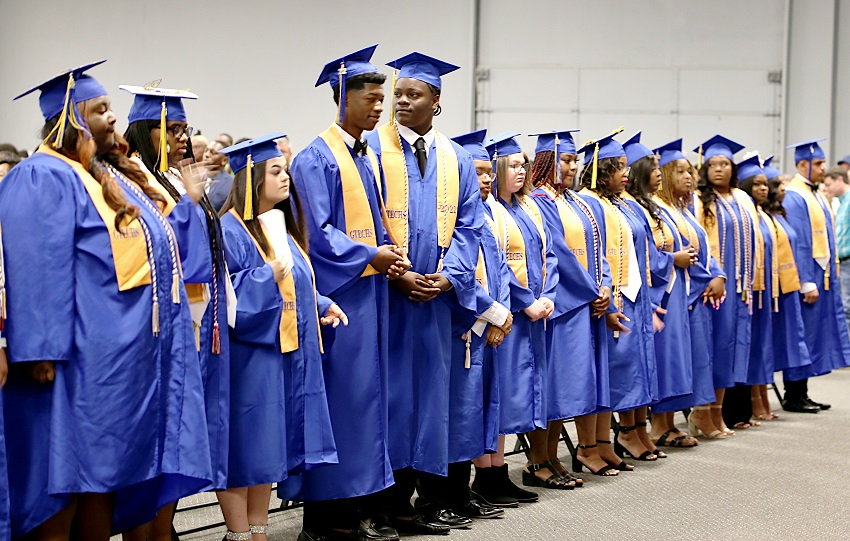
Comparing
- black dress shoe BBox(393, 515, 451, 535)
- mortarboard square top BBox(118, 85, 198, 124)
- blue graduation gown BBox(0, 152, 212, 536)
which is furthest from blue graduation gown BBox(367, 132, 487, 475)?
blue graduation gown BBox(0, 152, 212, 536)

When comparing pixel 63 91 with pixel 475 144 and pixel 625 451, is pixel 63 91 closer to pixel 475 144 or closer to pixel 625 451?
pixel 475 144

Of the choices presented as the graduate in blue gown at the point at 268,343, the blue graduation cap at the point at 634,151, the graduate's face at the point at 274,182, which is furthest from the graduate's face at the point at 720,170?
the graduate's face at the point at 274,182

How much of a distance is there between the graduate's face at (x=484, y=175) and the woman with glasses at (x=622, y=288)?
1.06 metres

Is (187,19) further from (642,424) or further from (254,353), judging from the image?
(254,353)

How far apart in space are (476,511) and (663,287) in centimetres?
223

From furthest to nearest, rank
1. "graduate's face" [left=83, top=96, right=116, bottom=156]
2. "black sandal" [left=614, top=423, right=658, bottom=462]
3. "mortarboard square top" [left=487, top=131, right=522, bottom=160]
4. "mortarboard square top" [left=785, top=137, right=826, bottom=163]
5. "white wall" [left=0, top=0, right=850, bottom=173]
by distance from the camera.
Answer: "white wall" [left=0, top=0, right=850, bottom=173] → "mortarboard square top" [left=785, top=137, right=826, bottom=163] → "black sandal" [left=614, top=423, right=658, bottom=462] → "mortarboard square top" [left=487, top=131, right=522, bottom=160] → "graduate's face" [left=83, top=96, right=116, bottom=156]

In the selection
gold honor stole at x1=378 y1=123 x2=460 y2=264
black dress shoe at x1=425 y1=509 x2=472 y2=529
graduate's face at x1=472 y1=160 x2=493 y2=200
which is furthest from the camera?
graduate's face at x1=472 y1=160 x2=493 y2=200

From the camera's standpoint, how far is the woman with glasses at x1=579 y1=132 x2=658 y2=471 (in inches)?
248

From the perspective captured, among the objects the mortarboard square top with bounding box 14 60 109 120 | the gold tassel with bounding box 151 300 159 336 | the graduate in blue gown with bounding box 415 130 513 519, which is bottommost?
the graduate in blue gown with bounding box 415 130 513 519

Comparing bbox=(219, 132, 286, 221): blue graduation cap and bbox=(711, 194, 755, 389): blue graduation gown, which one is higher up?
bbox=(219, 132, 286, 221): blue graduation cap

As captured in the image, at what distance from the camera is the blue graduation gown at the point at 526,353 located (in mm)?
5434

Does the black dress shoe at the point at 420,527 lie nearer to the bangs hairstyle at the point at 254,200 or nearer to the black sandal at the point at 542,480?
the black sandal at the point at 542,480

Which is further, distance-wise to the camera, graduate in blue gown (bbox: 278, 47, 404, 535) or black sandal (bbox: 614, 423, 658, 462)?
black sandal (bbox: 614, 423, 658, 462)

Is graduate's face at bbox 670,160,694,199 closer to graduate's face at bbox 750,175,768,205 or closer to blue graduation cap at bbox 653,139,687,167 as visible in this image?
blue graduation cap at bbox 653,139,687,167
